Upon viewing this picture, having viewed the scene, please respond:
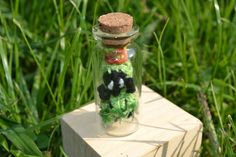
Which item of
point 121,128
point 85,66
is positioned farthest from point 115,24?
point 85,66

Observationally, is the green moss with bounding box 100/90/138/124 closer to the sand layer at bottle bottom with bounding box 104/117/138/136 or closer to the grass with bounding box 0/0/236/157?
the sand layer at bottle bottom with bounding box 104/117/138/136

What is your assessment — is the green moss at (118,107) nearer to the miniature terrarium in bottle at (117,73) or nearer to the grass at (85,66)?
the miniature terrarium in bottle at (117,73)

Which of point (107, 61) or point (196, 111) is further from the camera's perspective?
point (196, 111)

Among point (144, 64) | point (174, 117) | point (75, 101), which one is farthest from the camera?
point (144, 64)

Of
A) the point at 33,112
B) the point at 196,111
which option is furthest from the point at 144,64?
the point at 33,112

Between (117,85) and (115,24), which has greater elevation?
(115,24)

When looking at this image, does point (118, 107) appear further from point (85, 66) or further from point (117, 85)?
point (85, 66)

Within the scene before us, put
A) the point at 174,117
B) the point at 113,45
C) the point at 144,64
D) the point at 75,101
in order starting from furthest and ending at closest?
the point at 144,64 < the point at 75,101 < the point at 174,117 < the point at 113,45

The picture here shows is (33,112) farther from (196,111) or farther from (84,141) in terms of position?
(196,111)
